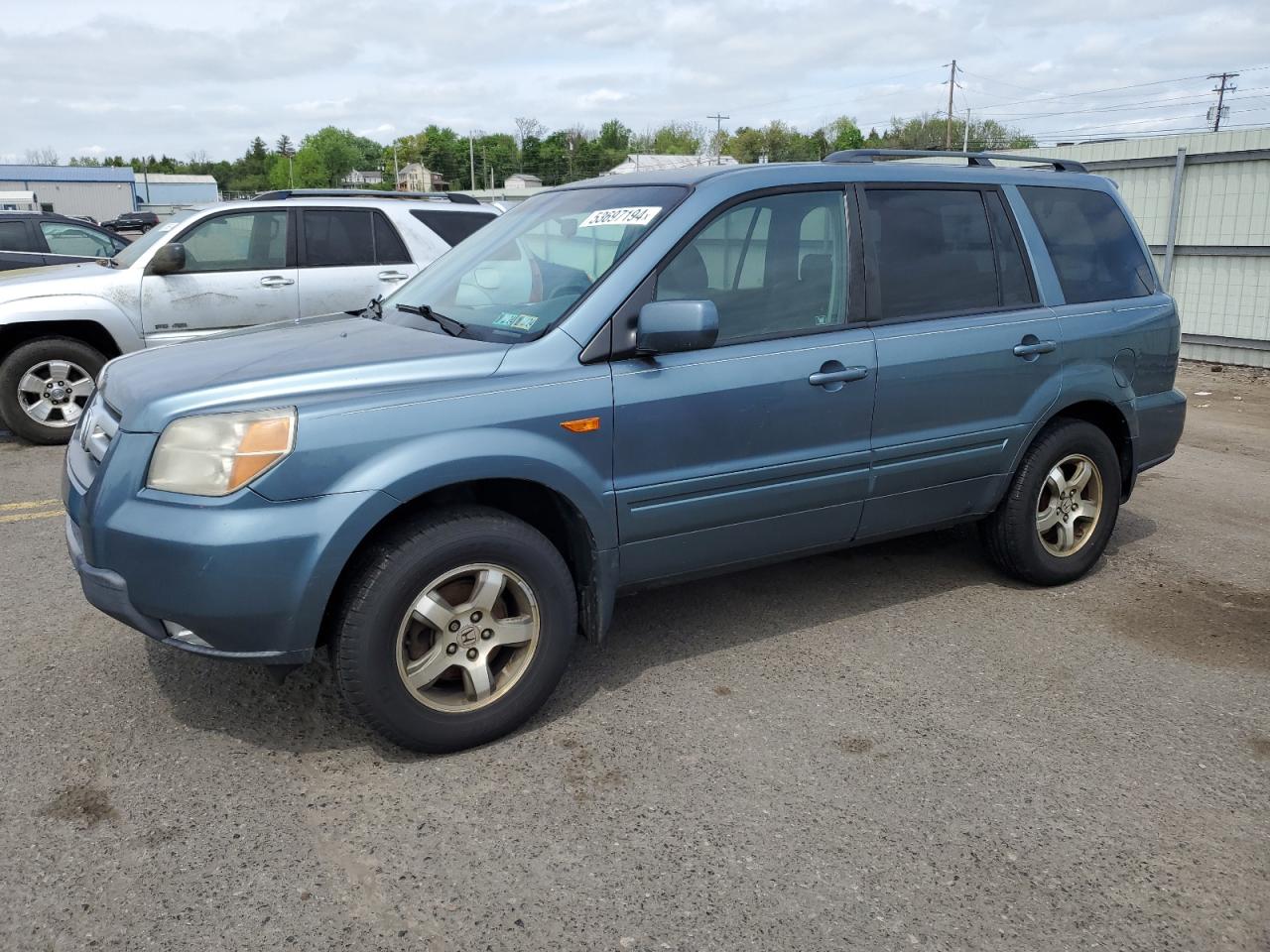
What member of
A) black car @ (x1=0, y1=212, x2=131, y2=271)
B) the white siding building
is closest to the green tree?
the white siding building

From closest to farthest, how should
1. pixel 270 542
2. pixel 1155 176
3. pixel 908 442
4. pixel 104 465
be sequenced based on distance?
pixel 270 542 < pixel 104 465 < pixel 908 442 < pixel 1155 176

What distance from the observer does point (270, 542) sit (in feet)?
9.57

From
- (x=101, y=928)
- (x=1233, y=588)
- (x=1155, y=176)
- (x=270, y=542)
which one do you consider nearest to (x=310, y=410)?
(x=270, y=542)

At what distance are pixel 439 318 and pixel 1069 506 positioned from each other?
2.97 m

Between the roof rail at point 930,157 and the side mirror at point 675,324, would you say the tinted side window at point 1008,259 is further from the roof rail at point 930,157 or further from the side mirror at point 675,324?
the side mirror at point 675,324

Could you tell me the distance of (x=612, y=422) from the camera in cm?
343

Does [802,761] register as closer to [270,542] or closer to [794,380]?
[794,380]

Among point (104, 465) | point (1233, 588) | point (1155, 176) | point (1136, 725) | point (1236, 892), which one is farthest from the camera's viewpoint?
point (1155, 176)

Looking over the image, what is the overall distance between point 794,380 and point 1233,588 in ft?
8.69

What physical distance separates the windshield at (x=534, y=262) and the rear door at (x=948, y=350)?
100 cm

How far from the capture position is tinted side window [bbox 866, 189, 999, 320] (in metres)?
4.14

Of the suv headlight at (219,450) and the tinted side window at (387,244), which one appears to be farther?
the tinted side window at (387,244)

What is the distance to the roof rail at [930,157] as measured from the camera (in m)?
4.49

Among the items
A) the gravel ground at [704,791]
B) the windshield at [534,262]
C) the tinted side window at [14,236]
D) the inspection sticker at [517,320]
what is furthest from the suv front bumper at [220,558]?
the tinted side window at [14,236]
